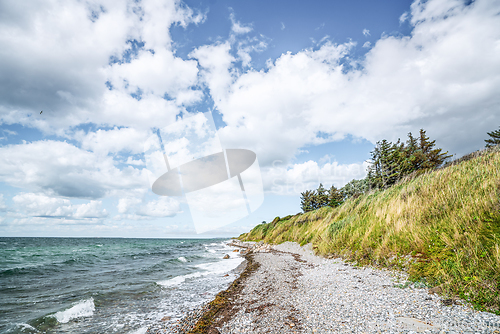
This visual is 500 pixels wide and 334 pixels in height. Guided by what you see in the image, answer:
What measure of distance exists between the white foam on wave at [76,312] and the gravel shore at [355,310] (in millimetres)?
5361

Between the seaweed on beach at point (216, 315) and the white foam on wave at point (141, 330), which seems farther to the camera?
the white foam on wave at point (141, 330)

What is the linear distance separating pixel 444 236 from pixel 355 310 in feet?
12.4

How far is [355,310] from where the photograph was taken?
4.56 meters

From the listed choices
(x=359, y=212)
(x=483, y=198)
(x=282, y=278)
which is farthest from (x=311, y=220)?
(x=483, y=198)

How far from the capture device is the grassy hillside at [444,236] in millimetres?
4281

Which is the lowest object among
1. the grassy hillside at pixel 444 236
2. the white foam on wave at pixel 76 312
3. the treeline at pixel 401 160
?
the white foam on wave at pixel 76 312

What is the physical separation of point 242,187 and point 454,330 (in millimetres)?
11722

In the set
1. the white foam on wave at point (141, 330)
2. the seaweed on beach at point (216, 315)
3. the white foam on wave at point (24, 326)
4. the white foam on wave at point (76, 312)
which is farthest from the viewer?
the white foam on wave at point (76, 312)

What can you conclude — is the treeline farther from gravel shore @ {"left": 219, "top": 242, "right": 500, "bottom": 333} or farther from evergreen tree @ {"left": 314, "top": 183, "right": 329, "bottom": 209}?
gravel shore @ {"left": 219, "top": 242, "right": 500, "bottom": 333}

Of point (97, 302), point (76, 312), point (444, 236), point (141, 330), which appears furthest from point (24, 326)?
point (444, 236)

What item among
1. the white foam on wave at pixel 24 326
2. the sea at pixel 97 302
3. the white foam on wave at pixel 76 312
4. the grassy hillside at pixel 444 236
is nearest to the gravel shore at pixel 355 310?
the grassy hillside at pixel 444 236

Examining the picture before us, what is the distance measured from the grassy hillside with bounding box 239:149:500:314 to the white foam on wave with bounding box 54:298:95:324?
35.6ft

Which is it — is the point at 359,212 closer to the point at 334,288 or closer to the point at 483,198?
the point at 483,198

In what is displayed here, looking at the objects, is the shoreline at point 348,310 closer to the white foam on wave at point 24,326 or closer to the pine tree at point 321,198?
the white foam on wave at point 24,326
